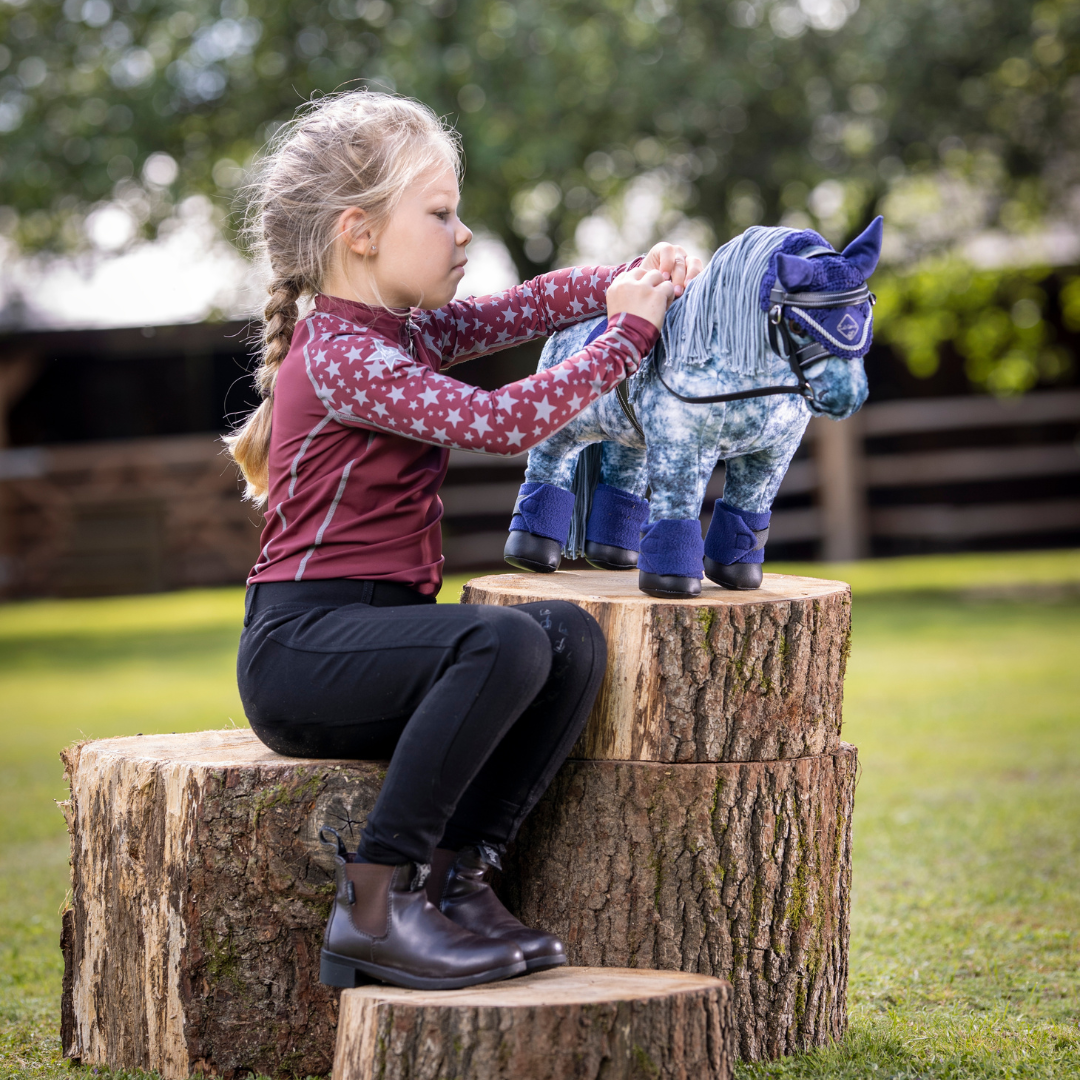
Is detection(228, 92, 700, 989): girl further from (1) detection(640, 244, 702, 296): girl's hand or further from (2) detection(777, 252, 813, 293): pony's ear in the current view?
(2) detection(777, 252, 813, 293): pony's ear

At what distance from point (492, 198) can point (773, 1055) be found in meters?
7.07

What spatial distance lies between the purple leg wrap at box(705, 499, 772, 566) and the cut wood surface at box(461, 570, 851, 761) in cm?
13

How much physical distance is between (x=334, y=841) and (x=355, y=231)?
41.8 inches

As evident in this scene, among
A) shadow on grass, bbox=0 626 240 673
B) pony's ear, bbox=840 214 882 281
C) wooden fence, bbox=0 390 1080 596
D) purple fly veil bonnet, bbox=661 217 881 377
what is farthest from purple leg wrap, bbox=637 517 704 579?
wooden fence, bbox=0 390 1080 596

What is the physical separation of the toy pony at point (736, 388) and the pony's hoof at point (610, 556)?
0.22m

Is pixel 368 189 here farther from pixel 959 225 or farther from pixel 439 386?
pixel 959 225

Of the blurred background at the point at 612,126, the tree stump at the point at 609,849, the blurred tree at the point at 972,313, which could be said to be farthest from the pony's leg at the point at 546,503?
the blurred tree at the point at 972,313

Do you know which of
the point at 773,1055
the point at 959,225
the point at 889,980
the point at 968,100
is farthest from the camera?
the point at 959,225

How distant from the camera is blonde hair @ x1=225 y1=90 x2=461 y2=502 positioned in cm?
236

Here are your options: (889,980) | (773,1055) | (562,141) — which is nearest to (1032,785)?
(889,980)

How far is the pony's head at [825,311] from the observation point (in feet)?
7.47

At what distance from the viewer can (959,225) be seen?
9273 mm

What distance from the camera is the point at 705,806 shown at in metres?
2.37

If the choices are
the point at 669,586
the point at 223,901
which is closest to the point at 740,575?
the point at 669,586
